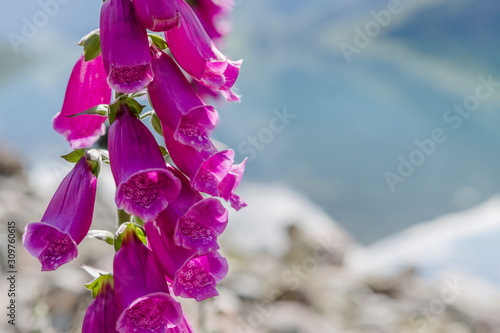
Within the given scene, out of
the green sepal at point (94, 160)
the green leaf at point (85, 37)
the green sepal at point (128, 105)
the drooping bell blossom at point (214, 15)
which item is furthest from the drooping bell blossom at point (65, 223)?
the drooping bell blossom at point (214, 15)

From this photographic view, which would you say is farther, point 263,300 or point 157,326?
point 263,300

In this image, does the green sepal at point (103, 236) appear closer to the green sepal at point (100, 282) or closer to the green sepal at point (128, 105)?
the green sepal at point (100, 282)

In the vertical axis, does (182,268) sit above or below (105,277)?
above

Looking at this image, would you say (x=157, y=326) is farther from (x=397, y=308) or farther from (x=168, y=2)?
(x=397, y=308)

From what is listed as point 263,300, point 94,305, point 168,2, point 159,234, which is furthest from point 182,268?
point 263,300

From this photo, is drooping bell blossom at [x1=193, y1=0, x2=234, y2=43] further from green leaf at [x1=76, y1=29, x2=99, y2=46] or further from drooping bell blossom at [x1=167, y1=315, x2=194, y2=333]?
drooping bell blossom at [x1=167, y1=315, x2=194, y2=333]

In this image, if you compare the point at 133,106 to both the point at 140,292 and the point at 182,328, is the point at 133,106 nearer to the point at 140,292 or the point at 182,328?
the point at 140,292

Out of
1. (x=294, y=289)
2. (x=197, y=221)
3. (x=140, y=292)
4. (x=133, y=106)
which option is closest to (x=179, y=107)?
(x=133, y=106)
